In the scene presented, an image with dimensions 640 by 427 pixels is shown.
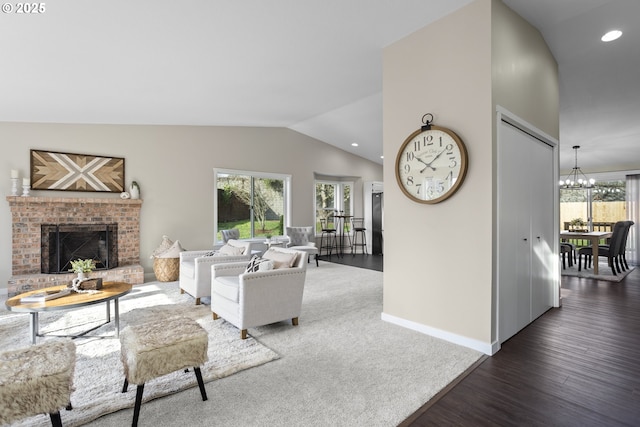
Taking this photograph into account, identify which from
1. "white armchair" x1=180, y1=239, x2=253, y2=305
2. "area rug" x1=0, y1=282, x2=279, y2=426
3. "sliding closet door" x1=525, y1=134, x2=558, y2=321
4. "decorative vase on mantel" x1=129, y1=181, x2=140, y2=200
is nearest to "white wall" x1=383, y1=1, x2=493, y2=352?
"sliding closet door" x1=525, y1=134, x2=558, y2=321

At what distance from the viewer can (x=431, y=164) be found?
3.04m

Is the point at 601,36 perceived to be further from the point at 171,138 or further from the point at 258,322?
the point at 171,138

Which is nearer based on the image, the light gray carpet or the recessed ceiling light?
the light gray carpet

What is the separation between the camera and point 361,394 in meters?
2.08

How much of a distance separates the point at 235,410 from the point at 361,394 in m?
0.80

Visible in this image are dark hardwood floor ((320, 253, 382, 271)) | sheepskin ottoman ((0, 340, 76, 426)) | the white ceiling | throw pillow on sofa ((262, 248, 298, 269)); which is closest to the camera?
sheepskin ottoman ((0, 340, 76, 426))

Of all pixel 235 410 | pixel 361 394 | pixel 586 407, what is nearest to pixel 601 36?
pixel 586 407

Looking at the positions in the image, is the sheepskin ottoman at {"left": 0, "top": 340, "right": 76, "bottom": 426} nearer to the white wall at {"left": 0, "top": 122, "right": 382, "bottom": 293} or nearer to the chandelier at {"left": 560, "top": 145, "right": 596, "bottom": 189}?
the white wall at {"left": 0, "top": 122, "right": 382, "bottom": 293}

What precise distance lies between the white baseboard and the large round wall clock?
1.23m

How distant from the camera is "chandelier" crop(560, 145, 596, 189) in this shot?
6.82 meters

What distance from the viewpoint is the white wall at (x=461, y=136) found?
269 centimetres

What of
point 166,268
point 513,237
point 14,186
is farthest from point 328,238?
point 14,186

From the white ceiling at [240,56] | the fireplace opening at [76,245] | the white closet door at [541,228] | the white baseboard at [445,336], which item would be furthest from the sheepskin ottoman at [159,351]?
the fireplace opening at [76,245]

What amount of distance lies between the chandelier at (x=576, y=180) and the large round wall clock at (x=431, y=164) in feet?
18.8
